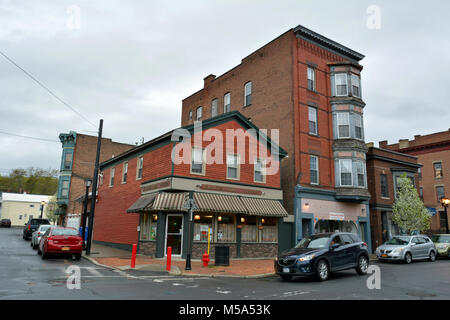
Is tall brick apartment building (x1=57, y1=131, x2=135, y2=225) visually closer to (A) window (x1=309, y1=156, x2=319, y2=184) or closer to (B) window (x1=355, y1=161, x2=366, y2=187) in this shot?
(A) window (x1=309, y1=156, x2=319, y2=184)

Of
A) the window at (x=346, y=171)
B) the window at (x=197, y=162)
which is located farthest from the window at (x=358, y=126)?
the window at (x=197, y=162)

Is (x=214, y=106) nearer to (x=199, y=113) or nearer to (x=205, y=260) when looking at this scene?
(x=199, y=113)

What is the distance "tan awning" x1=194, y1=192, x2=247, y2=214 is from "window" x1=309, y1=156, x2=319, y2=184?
7.72m

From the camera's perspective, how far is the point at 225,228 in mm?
20312

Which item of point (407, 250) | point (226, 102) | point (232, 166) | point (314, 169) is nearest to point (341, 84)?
point (314, 169)

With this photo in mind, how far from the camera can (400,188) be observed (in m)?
30.9

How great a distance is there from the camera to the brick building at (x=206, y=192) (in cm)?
1916

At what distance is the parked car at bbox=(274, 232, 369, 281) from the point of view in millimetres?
12094

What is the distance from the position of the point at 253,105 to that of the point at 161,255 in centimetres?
1568

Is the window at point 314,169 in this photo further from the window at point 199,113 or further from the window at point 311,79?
the window at point 199,113

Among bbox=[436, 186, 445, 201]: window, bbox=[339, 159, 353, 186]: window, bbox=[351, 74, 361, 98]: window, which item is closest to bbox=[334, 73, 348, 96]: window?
bbox=[351, 74, 361, 98]: window

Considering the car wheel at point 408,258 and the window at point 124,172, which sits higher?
the window at point 124,172

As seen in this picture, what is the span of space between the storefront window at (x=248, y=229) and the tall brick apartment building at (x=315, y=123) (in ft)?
11.1
